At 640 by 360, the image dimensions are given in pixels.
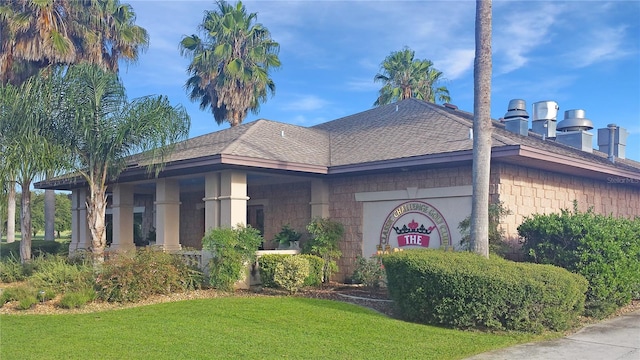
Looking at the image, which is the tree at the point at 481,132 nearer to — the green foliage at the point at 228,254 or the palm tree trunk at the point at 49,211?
the green foliage at the point at 228,254

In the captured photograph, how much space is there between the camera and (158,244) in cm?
1633

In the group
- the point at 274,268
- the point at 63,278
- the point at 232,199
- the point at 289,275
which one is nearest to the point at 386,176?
the point at 289,275

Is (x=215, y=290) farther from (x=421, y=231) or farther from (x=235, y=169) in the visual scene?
(x=421, y=231)

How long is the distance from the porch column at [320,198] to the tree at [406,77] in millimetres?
17423

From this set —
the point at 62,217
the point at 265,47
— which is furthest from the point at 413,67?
the point at 62,217

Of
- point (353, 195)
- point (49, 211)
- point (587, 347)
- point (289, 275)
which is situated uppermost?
point (353, 195)

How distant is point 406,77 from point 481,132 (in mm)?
22775

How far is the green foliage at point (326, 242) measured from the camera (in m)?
15.3

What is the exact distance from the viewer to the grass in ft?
25.2

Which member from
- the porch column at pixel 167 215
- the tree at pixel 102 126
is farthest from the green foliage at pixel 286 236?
the tree at pixel 102 126

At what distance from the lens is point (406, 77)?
32906 mm

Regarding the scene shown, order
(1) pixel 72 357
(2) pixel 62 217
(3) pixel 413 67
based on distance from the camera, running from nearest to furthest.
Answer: (1) pixel 72 357
(3) pixel 413 67
(2) pixel 62 217

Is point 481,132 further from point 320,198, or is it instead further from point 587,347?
point 320,198

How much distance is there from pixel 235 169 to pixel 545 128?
9.61 m
